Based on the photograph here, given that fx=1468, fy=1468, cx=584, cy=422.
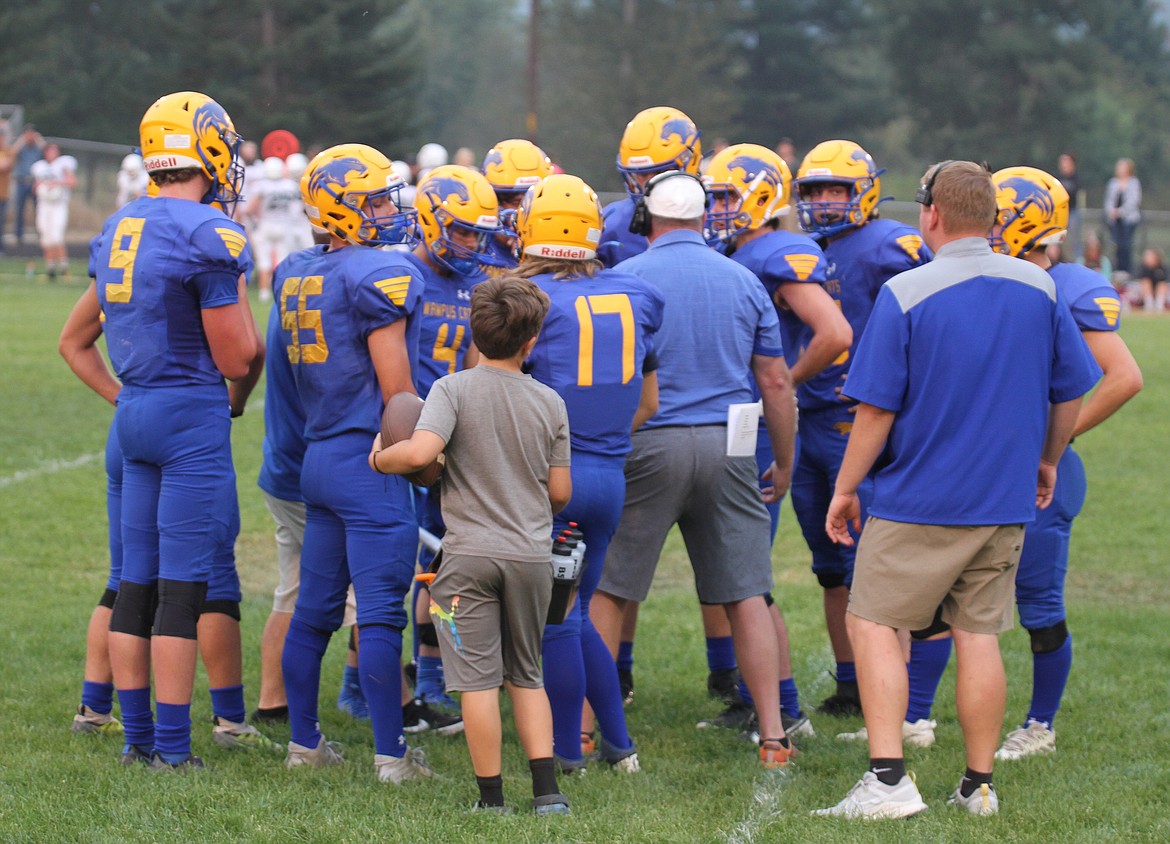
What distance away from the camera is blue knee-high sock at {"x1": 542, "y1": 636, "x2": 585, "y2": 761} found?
4852 mm

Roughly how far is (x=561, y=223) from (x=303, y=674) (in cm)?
177

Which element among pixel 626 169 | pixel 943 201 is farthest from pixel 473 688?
pixel 626 169

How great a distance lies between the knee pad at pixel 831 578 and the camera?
6.08 m

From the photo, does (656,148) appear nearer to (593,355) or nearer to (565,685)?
(593,355)

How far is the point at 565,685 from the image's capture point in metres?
4.88

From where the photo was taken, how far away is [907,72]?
166 ft

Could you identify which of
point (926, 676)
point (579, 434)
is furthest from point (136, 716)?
point (926, 676)

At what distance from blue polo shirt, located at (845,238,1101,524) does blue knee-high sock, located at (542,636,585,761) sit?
1.15 m

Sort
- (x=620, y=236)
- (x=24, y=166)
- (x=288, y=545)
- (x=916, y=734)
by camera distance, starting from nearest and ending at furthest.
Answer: (x=916, y=734)
(x=288, y=545)
(x=620, y=236)
(x=24, y=166)

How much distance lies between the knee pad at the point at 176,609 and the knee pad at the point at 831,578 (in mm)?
2543

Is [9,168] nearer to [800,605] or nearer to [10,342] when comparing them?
[10,342]

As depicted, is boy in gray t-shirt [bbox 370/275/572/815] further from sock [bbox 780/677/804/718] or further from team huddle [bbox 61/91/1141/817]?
sock [bbox 780/677/804/718]

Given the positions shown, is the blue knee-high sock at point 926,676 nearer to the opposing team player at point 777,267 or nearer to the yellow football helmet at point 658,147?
the opposing team player at point 777,267

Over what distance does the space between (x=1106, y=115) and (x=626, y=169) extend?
156 feet
